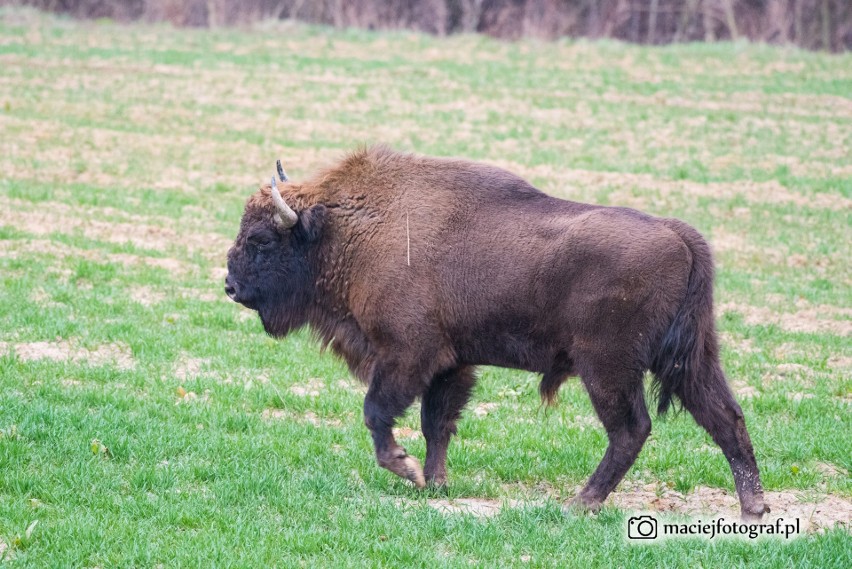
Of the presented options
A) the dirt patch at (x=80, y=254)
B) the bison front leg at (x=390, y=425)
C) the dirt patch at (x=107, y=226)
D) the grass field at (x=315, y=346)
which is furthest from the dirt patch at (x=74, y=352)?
the dirt patch at (x=107, y=226)

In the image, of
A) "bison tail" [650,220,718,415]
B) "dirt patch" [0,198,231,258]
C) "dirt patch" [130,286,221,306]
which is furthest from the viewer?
"dirt patch" [0,198,231,258]

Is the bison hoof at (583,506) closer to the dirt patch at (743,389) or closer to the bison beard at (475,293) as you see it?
the bison beard at (475,293)

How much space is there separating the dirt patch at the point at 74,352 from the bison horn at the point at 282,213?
7.92ft

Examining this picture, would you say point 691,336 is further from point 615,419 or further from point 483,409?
point 483,409

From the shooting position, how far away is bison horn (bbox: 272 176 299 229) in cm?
719

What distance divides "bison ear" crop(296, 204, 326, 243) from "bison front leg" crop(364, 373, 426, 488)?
3.87 feet

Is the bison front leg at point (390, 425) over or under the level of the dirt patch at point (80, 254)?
over

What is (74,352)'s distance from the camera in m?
9.17

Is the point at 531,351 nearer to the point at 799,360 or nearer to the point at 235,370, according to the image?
the point at 235,370

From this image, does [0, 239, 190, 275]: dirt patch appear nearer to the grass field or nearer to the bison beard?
the grass field

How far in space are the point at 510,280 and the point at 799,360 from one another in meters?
4.46

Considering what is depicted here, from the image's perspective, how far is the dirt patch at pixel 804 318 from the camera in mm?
11125

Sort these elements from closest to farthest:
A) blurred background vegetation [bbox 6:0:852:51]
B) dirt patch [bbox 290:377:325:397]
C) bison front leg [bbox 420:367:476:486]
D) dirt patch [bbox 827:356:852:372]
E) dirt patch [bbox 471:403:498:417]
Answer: bison front leg [bbox 420:367:476:486]
dirt patch [bbox 471:403:498:417]
dirt patch [bbox 290:377:325:397]
dirt patch [bbox 827:356:852:372]
blurred background vegetation [bbox 6:0:852:51]

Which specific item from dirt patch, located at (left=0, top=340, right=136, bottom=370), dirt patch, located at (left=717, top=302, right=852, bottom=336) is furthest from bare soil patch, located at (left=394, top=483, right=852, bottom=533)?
dirt patch, located at (left=717, top=302, right=852, bottom=336)
